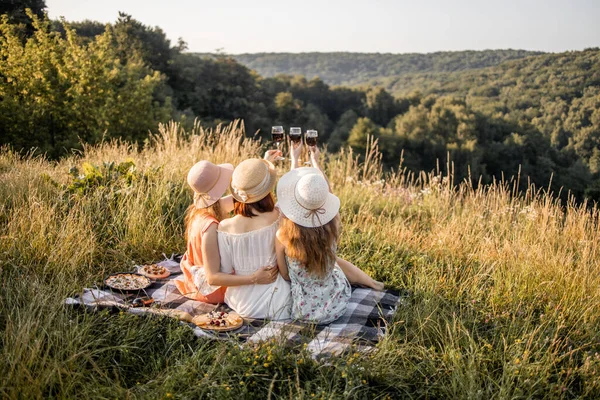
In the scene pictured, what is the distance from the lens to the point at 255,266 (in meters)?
3.08

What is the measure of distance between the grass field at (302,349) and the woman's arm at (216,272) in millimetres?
391

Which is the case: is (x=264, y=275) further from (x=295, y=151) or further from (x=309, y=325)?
(x=295, y=151)

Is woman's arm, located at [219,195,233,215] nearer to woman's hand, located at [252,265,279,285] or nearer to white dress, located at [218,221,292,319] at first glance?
white dress, located at [218,221,292,319]

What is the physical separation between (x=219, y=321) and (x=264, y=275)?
0.40 meters

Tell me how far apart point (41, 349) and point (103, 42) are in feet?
34.8

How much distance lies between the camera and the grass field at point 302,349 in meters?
2.33

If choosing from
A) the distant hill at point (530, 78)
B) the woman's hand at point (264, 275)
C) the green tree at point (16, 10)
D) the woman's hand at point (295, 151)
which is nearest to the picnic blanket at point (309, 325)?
the woman's hand at point (264, 275)

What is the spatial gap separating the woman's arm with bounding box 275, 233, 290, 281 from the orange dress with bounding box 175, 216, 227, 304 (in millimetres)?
478

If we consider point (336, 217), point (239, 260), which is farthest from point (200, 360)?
point (336, 217)

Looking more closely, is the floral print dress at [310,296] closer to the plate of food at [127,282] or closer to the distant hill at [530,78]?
the plate of food at [127,282]

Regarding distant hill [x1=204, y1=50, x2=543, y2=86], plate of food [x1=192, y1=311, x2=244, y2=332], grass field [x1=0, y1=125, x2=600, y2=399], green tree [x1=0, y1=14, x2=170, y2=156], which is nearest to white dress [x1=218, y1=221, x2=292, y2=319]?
plate of food [x1=192, y1=311, x2=244, y2=332]

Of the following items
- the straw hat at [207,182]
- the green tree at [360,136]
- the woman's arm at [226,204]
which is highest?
the straw hat at [207,182]

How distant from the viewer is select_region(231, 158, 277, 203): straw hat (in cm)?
279

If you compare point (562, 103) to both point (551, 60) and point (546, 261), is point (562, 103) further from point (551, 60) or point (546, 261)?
point (546, 261)
